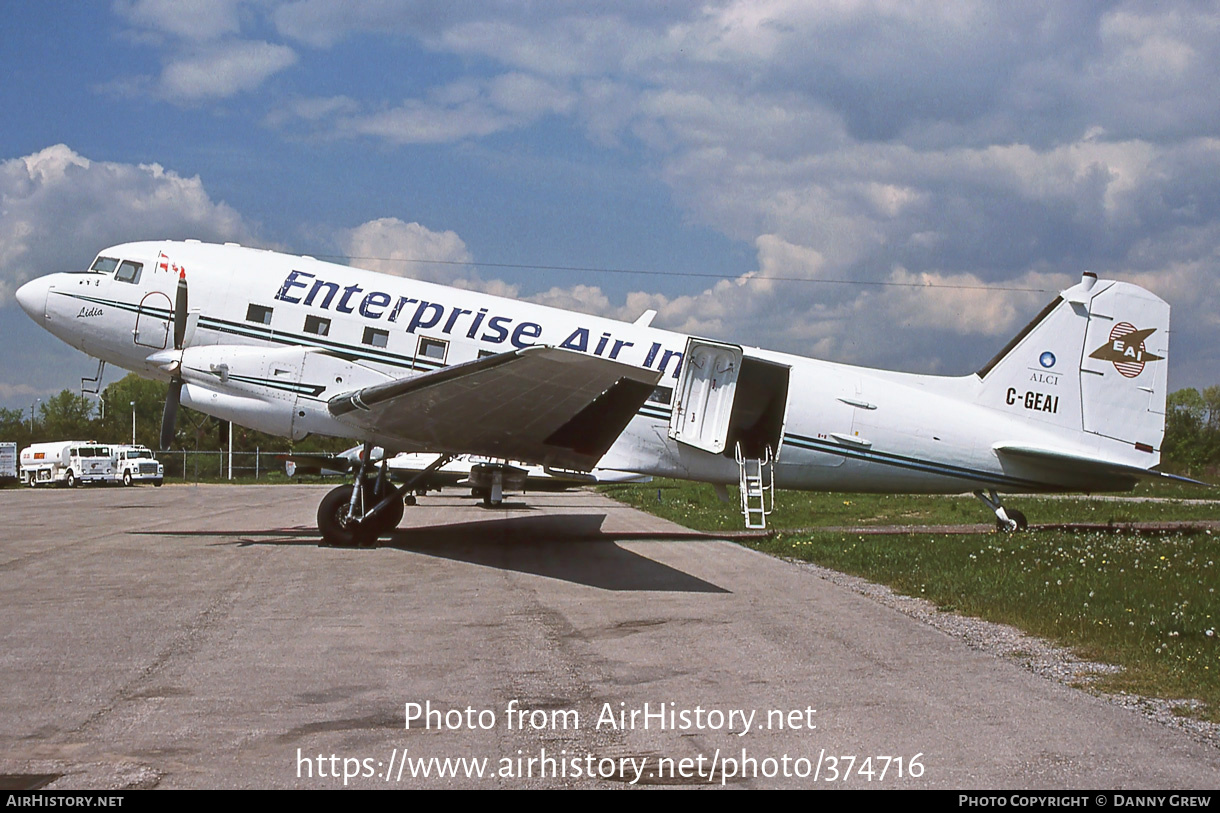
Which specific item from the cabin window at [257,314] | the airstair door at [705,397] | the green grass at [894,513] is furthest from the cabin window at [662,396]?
the cabin window at [257,314]

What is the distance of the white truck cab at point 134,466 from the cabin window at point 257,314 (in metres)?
43.4

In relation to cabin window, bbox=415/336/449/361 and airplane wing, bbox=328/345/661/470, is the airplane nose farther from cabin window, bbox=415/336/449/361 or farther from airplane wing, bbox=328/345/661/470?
cabin window, bbox=415/336/449/361

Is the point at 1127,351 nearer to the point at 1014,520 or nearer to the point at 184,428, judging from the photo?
the point at 1014,520

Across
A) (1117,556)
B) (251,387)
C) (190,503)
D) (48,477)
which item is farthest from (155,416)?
(1117,556)

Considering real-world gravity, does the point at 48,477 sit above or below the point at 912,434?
below

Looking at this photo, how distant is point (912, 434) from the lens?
16641 millimetres

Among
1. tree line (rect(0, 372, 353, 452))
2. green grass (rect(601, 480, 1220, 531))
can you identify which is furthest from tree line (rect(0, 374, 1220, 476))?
green grass (rect(601, 480, 1220, 531))

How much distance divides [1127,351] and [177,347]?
17240 millimetres

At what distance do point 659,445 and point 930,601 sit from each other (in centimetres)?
633

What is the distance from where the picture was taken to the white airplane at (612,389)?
15242 mm

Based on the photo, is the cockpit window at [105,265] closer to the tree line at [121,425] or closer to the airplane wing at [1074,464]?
the airplane wing at [1074,464]

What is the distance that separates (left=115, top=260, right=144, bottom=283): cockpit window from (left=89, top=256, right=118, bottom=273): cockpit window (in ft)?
0.67

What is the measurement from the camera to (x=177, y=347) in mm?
15688

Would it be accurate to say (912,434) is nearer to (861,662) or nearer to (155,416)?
(861,662)
